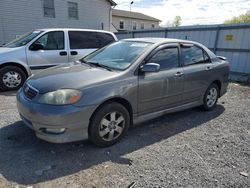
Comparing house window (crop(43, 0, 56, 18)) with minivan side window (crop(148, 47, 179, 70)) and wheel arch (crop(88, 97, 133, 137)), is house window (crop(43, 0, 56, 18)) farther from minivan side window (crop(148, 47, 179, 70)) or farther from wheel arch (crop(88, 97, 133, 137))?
wheel arch (crop(88, 97, 133, 137))

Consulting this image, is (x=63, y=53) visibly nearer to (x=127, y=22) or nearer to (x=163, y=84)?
(x=163, y=84)

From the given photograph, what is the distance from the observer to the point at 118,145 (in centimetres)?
338

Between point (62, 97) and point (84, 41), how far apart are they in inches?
187

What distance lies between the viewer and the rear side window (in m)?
6.95

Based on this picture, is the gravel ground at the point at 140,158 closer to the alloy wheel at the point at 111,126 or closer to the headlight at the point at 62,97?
the alloy wheel at the point at 111,126


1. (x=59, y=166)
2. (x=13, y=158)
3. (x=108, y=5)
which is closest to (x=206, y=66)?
(x=59, y=166)

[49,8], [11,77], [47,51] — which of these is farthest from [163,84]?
[49,8]

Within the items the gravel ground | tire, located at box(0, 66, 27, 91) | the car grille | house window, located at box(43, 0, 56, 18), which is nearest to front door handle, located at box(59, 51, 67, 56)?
tire, located at box(0, 66, 27, 91)

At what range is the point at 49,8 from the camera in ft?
47.7

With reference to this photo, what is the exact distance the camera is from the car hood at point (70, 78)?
2.97 m

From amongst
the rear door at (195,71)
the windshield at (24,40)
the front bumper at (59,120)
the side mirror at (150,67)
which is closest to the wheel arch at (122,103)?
the front bumper at (59,120)

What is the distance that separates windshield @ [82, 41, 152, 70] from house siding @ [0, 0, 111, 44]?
1131cm

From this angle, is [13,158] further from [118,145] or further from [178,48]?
[178,48]

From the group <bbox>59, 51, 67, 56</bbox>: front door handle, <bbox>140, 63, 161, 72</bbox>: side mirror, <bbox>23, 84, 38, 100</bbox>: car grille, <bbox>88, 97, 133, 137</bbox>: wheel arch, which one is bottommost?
<bbox>88, 97, 133, 137</bbox>: wheel arch
